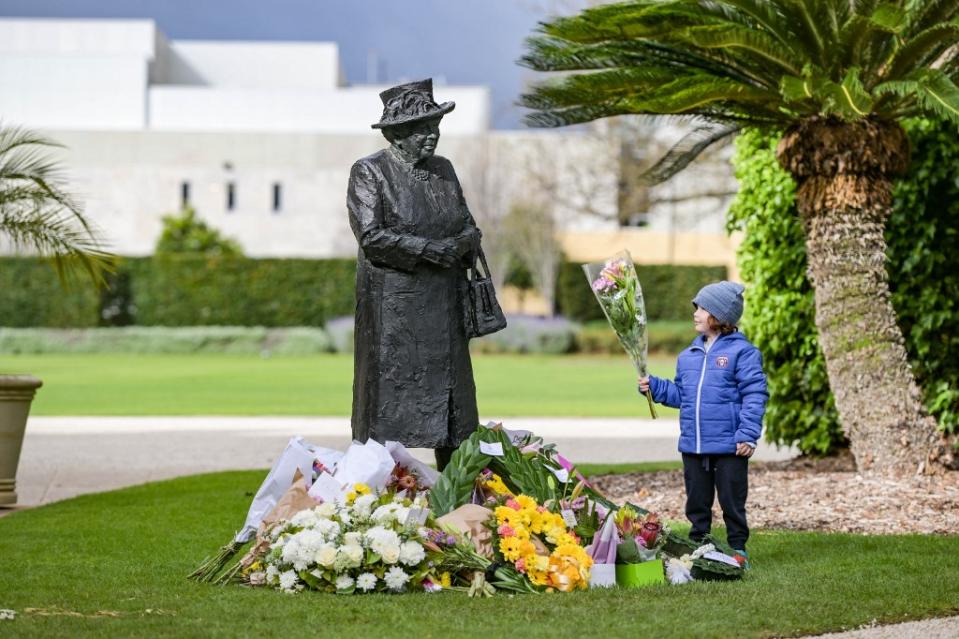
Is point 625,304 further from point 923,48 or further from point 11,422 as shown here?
point 11,422

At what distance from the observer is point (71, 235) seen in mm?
11477

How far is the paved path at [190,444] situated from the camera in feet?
41.7

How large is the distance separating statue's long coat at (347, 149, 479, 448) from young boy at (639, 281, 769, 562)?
3.22 feet

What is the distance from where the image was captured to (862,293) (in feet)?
34.3

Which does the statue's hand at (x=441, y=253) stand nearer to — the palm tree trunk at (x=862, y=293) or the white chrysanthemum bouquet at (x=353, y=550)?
the white chrysanthemum bouquet at (x=353, y=550)

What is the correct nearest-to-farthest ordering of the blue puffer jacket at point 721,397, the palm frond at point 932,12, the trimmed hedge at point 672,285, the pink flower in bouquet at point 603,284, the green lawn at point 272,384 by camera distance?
the blue puffer jacket at point 721,397
the pink flower in bouquet at point 603,284
the palm frond at point 932,12
the green lawn at point 272,384
the trimmed hedge at point 672,285

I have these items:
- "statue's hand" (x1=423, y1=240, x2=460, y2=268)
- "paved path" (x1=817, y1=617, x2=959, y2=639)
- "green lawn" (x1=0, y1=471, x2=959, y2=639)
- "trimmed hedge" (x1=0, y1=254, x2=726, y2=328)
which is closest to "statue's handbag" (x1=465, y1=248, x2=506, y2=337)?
"statue's hand" (x1=423, y1=240, x2=460, y2=268)

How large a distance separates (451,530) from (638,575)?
88cm

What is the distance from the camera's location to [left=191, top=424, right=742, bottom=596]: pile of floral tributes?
6.06 meters

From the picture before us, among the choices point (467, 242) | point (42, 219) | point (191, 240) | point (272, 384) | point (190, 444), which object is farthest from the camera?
point (191, 240)

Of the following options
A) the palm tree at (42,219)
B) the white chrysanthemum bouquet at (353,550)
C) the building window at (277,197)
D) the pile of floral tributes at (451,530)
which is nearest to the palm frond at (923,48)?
the pile of floral tributes at (451,530)

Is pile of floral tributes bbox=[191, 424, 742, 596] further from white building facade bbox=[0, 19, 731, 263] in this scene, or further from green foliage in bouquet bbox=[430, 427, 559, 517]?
white building facade bbox=[0, 19, 731, 263]

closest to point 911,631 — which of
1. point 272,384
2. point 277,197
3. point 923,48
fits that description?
point 923,48

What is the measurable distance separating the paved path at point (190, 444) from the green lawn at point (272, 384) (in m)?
1.65
